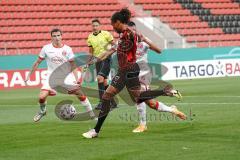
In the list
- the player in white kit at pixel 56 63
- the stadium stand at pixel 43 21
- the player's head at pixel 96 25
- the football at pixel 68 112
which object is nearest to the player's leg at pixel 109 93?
the player in white kit at pixel 56 63

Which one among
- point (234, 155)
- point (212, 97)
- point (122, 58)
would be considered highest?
point (122, 58)

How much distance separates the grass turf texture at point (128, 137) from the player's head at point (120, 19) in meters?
2.02

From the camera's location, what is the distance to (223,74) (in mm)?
38156

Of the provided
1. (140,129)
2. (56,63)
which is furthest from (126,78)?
(56,63)

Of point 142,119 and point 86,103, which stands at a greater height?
point 142,119

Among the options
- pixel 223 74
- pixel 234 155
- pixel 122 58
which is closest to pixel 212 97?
pixel 122 58

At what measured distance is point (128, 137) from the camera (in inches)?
488

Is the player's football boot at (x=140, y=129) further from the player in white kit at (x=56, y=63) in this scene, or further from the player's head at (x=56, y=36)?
the player's head at (x=56, y=36)

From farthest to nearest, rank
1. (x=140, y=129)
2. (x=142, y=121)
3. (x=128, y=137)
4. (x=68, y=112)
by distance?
1. (x=68, y=112)
2. (x=142, y=121)
3. (x=140, y=129)
4. (x=128, y=137)

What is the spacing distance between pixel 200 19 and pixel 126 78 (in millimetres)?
34016

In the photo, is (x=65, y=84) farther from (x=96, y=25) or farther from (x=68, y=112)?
(x=96, y=25)

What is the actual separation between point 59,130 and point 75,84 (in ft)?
8.20

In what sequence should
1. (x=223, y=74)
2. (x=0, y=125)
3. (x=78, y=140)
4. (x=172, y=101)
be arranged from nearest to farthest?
1. (x=78, y=140)
2. (x=0, y=125)
3. (x=172, y=101)
4. (x=223, y=74)

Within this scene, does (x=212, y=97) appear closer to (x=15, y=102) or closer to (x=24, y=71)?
(x=15, y=102)
